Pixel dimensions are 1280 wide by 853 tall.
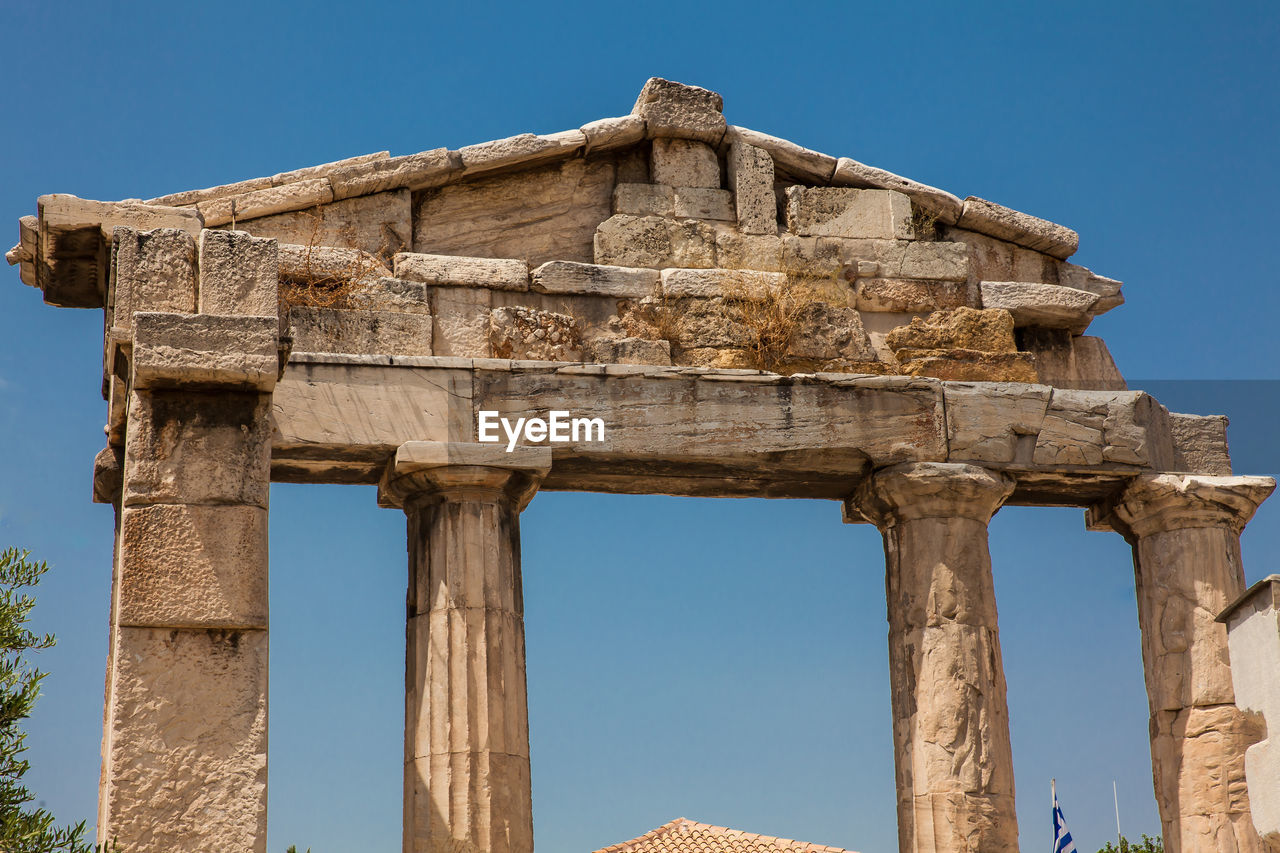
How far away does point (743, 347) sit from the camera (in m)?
12.6

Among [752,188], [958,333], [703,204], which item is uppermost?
[752,188]

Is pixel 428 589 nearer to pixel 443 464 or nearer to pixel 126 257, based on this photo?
pixel 443 464

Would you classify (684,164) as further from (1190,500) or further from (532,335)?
(1190,500)

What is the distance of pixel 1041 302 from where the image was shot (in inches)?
528

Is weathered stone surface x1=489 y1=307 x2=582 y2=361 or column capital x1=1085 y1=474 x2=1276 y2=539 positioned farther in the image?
column capital x1=1085 y1=474 x2=1276 y2=539

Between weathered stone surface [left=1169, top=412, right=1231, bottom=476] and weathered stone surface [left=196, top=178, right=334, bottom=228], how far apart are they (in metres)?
6.96

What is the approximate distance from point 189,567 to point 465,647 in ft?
11.2

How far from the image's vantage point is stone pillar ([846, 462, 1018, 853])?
11719 mm

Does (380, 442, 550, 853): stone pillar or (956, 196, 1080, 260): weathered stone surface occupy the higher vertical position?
(956, 196, 1080, 260): weathered stone surface

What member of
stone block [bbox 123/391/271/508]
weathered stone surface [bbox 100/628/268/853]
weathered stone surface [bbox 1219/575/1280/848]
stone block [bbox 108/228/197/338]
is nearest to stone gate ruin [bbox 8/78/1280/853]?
stone block [bbox 108/228/197/338]

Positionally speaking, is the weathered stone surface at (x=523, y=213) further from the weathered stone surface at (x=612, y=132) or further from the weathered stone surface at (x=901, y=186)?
the weathered stone surface at (x=901, y=186)

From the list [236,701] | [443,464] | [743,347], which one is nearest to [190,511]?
[236,701]

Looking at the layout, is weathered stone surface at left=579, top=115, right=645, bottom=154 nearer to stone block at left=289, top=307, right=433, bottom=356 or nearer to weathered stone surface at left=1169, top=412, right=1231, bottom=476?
stone block at left=289, top=307, right=433, bottom=356

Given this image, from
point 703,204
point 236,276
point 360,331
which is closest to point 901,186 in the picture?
point 703,204
